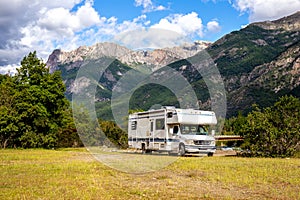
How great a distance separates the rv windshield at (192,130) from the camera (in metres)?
25.2

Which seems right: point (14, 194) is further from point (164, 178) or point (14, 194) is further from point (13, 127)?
point (13, 127)

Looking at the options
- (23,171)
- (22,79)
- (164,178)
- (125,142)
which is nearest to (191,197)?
(164,178)

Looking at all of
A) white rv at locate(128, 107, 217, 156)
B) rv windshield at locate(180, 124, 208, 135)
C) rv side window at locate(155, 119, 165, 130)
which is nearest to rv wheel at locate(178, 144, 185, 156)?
white rv at locate(128, 107, 217, 156)

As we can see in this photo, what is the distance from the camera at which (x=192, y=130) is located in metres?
25.5

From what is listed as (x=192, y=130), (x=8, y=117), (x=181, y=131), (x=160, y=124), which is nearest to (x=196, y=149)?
(x=192, y=130)

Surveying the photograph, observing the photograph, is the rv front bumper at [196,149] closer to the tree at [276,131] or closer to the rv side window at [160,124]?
the rv side window at [160,124]

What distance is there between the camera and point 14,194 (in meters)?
8.82

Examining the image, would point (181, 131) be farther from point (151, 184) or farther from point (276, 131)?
point (151, 184)

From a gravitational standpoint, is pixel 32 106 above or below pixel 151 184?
above

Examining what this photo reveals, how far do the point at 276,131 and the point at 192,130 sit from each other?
5.81 meters

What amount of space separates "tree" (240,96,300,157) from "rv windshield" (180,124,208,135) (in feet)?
9.60

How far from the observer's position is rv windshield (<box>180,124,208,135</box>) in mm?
25172

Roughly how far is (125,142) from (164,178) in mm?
39228


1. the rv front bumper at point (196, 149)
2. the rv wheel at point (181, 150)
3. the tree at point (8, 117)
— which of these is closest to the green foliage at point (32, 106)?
the tree at point (8, 117)
